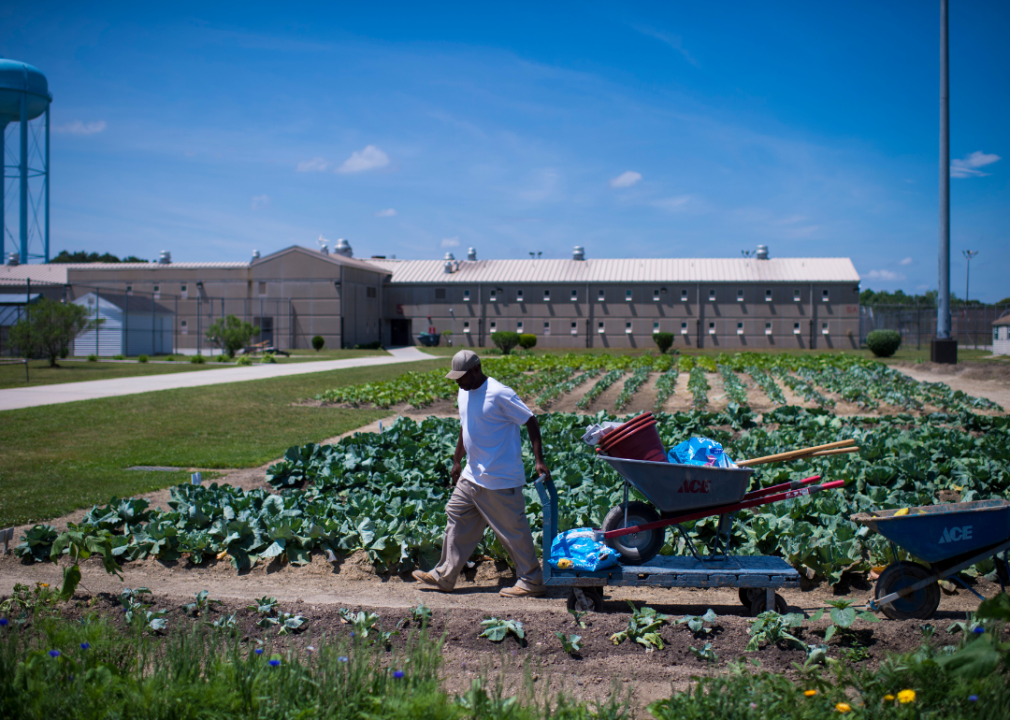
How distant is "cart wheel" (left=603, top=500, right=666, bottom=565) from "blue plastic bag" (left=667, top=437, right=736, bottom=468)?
0.40 metres

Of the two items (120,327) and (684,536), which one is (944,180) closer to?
(684,536)

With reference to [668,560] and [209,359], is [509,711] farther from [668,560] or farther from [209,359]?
[209,359]

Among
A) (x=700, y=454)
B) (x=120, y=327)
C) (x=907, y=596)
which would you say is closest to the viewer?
(x=907, y=596)

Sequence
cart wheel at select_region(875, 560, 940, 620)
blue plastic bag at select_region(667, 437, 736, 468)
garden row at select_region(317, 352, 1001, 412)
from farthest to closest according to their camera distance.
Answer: garden row at select_region(317, 352, 1001, 412) → blue plastic bag at select_region(667, 437, 736, 468) → cart wheel at select_region(875, 560, 940, 620)

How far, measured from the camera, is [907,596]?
4066mm

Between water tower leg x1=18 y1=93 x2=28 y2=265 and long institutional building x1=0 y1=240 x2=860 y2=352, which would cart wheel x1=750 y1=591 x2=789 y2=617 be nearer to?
long institutional building x1=0 y1=240 x2=860 y2=352

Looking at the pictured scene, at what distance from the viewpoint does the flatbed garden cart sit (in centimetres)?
405

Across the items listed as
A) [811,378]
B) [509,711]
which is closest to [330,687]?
[509,711]

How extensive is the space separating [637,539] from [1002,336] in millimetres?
46946

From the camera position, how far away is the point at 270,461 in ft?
32.0

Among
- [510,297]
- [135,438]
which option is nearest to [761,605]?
[135,438]

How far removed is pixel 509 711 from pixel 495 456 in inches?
80.6

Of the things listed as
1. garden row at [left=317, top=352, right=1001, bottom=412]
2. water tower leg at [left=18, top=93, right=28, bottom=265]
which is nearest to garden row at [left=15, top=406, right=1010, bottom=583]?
garden row at [left=317, top=352, right=1001, bottom=412]

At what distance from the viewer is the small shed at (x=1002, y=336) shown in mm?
39391
